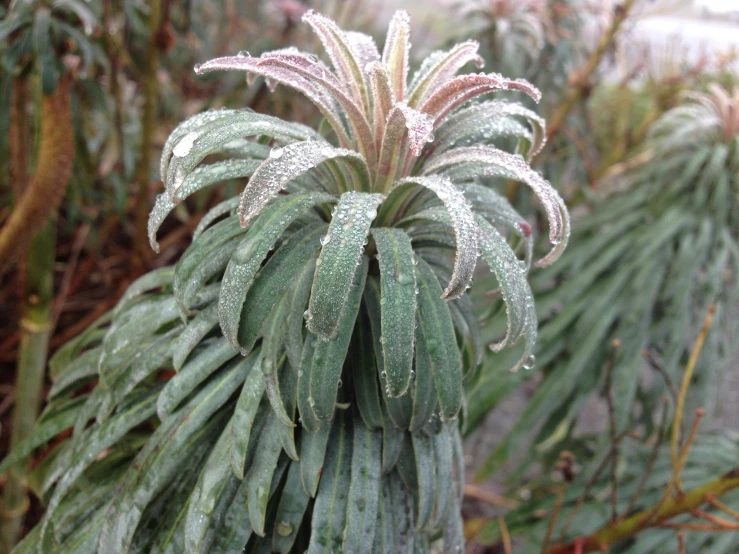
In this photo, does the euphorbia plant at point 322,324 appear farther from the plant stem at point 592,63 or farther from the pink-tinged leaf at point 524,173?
the plant stem at point 592,63

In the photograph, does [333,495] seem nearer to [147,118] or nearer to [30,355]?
[30,355]

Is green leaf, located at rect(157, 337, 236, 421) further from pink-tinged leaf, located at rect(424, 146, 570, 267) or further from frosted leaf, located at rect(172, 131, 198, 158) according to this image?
pink-tinged leaf, located at rect(424, 146, 570, 267)

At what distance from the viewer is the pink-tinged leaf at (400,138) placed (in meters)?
0.61

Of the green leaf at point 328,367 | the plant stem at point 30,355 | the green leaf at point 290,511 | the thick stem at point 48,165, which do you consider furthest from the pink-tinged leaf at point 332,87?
the plant stem at point 30,355

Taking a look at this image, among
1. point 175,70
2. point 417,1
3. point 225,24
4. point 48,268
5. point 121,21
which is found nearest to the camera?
point 48,268

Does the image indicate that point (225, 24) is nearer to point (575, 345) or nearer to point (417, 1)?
point (417, 1)

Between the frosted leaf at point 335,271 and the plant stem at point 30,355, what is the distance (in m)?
0.92

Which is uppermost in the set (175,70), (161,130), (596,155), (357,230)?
(357,230)

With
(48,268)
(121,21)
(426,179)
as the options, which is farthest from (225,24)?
(426,179)

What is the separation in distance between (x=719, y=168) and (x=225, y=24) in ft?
7.42

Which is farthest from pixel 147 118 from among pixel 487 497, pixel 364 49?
pixel 487 497

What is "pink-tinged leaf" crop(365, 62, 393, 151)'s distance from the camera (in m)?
0.68

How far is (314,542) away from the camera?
0.72 m

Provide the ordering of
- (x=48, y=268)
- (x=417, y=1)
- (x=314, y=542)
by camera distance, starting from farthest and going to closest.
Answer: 1. (x=417, y=1)
2. (x=48, y=268)
3. (x=314, y=542)
